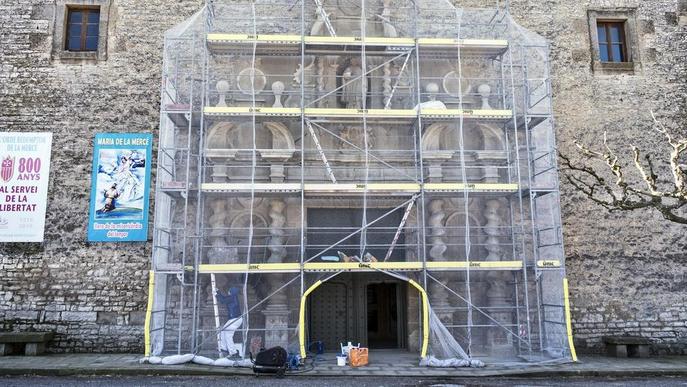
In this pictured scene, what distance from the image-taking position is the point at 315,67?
10961 mm

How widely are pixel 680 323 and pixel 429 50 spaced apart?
7.21 metres

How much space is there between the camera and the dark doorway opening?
36.0 ft

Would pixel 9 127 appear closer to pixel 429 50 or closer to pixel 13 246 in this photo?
pixel 13 246

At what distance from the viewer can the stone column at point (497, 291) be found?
31.9 ft

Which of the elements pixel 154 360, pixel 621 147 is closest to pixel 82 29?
pixel 154 360

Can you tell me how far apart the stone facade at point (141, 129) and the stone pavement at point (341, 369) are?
1.25 meters

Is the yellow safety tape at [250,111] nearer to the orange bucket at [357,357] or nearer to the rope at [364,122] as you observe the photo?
the rope at [364,122]

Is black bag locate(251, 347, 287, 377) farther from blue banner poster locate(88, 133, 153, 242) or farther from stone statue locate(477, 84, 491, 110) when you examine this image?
stone statue locate(477, 84, 491, 110)

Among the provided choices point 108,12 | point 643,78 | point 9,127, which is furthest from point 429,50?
point 9,127

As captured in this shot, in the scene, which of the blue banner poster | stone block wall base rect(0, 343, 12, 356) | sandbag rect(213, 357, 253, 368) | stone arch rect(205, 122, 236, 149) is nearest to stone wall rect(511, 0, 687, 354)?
sandbag rect(213, 357, 253, 368)

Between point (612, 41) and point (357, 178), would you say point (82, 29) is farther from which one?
point (612, 41)

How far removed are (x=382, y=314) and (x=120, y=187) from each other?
562cm

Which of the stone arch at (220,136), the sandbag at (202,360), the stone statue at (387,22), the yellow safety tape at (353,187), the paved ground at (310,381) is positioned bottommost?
the paved ground at (310,381)

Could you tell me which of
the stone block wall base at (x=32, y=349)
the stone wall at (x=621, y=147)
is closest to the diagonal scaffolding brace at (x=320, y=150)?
the stone wall at (x=621, y=147)
